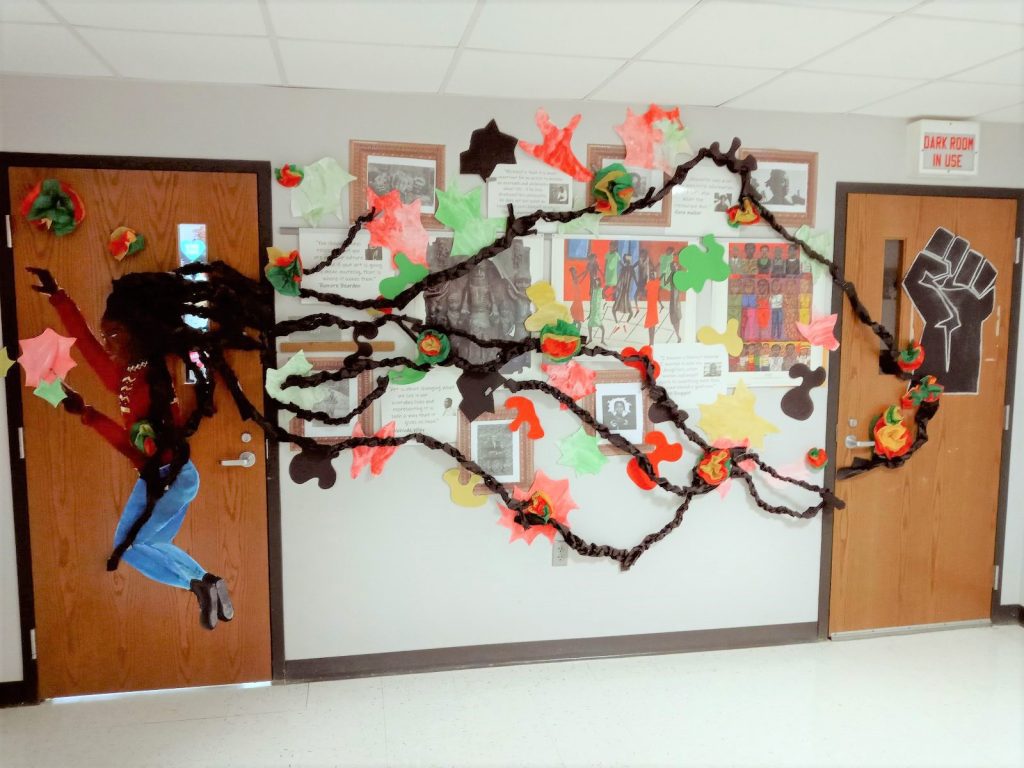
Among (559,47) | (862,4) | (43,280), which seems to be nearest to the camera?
(862,4)

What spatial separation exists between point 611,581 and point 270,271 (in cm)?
180

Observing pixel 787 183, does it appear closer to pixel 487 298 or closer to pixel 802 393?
pixel 802 393

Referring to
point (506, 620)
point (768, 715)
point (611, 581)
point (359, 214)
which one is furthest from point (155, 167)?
point (768, 715)

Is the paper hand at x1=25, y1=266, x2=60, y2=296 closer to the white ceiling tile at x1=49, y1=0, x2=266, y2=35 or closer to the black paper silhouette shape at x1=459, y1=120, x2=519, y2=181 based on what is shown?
the white ceiling tile at x1=49, y1=0, x2=266, y2=35

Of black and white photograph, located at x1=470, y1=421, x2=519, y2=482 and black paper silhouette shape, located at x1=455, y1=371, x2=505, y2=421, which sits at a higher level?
black paper silhouette shape, located at x1=455, y1=371, x2=505, y2=421

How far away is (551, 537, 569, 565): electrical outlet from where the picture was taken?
8.79 ft

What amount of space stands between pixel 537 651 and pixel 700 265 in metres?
1.70

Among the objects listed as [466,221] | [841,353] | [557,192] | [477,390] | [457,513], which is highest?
[557,192]

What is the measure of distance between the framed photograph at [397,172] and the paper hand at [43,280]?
104cm

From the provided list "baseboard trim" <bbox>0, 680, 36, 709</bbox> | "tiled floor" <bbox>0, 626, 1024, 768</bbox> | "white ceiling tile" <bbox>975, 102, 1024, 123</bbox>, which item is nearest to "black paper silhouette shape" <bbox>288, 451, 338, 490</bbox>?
"tiled floor" <bbox>0, 626, 1024, 768</bbox>

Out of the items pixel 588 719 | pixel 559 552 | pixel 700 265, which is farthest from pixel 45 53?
pixel 588 719

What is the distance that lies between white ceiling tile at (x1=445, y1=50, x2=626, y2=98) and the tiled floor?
2227 mm

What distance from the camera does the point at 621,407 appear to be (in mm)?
2646

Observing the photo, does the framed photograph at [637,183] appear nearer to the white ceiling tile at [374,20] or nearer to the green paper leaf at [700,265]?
the green paper leaf at [700,265]
